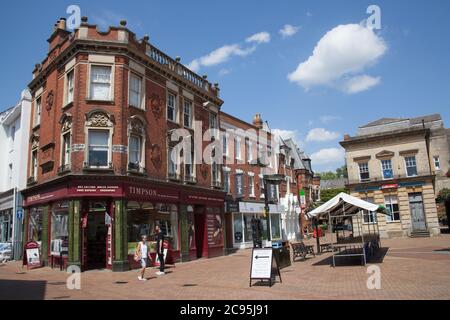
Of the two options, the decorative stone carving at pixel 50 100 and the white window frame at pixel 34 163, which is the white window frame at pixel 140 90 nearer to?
the decorative stone carving at pixel 50 100

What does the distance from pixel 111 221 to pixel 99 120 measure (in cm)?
495

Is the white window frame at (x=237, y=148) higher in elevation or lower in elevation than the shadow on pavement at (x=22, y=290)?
higher

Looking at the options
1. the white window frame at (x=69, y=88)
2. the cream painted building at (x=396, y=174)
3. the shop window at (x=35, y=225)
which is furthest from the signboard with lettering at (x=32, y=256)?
the cream painted building at (x=396, y=174)

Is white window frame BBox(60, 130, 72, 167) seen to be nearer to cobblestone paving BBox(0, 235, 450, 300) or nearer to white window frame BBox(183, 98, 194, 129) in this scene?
cobblestone paving BBox(0, 235, 450, 300)

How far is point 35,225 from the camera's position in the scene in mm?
21750

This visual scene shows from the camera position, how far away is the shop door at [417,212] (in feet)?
116

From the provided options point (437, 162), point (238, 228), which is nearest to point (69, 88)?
point (238, 228)

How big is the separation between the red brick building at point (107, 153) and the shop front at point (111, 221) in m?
0.05

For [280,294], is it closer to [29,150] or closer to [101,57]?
[101,57]

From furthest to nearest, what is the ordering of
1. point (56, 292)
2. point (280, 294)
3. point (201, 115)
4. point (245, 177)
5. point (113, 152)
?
point (245, 177), point (201, 115), point (113, 152), point (56, 292), point (280, 294)

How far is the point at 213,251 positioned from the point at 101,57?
13511 millimetres

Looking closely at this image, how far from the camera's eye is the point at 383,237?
36656 millimetres

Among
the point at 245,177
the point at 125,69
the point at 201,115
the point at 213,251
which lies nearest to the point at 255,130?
the point at 245,177

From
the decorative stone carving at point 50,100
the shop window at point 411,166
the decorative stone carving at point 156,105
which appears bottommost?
the shop window at point 411,166
